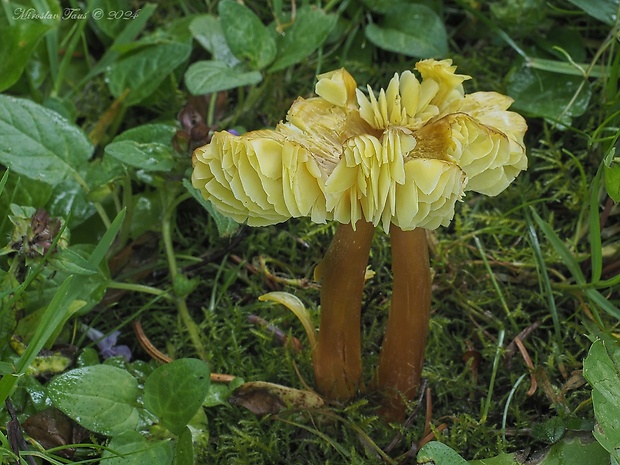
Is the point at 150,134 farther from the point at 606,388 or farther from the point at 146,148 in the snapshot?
the point at 606,388

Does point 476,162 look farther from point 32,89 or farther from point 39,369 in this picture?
point 32,89

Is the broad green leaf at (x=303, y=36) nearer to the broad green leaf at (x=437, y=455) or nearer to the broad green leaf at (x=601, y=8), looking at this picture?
the broad green leaf at (x=601, y=8)

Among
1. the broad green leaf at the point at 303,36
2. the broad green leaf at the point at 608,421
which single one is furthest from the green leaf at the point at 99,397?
the broad green leaf at the point at 303,36

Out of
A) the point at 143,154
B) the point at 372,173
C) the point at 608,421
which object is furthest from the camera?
the point at 143,154

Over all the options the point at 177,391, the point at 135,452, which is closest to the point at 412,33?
the point at 177,391

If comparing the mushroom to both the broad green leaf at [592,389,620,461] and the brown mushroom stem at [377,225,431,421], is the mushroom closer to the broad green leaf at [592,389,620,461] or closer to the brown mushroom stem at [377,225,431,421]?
the brown mushroom stem at [377,225,431,421]

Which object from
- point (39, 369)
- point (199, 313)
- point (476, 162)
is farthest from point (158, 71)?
point (476, 162)
